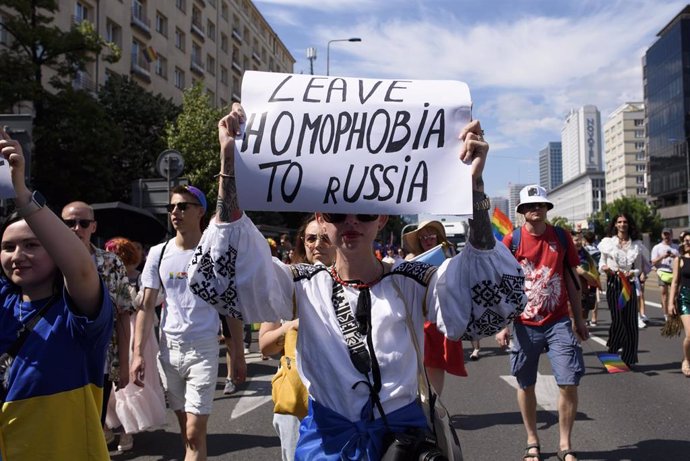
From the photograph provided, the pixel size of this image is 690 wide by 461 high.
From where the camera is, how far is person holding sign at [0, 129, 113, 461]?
2465 millimetres

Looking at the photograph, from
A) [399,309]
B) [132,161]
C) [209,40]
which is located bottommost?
[399,309]

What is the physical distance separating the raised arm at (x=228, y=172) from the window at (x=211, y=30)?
50725mm

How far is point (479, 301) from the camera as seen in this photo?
214 cm

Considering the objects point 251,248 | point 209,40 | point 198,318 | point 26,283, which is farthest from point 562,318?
point 209,40

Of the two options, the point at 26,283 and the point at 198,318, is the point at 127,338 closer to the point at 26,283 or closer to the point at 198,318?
the point at 198,318

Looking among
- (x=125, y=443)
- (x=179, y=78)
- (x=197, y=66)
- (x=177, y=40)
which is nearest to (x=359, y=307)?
(x=125, y=443)

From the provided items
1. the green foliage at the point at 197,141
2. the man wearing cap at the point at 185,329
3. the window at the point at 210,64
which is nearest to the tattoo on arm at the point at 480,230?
the man wearing cap at the point at 185,329

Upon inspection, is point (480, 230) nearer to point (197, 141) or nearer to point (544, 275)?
point (544, 275)

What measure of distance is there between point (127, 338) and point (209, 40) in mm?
49032

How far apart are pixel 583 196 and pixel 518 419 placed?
16262 centimetres

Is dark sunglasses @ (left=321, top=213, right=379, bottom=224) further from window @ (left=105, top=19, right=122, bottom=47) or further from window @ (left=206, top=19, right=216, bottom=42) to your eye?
window @ (left=206, top=19, right=216, bottom=42)

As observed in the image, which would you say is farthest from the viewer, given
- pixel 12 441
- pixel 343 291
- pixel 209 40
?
pixel 209 40

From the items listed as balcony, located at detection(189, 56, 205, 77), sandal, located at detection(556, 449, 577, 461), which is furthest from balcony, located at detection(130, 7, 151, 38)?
sandal, located at detection(556, 449, 577, 461)

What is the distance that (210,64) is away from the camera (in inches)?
2003
